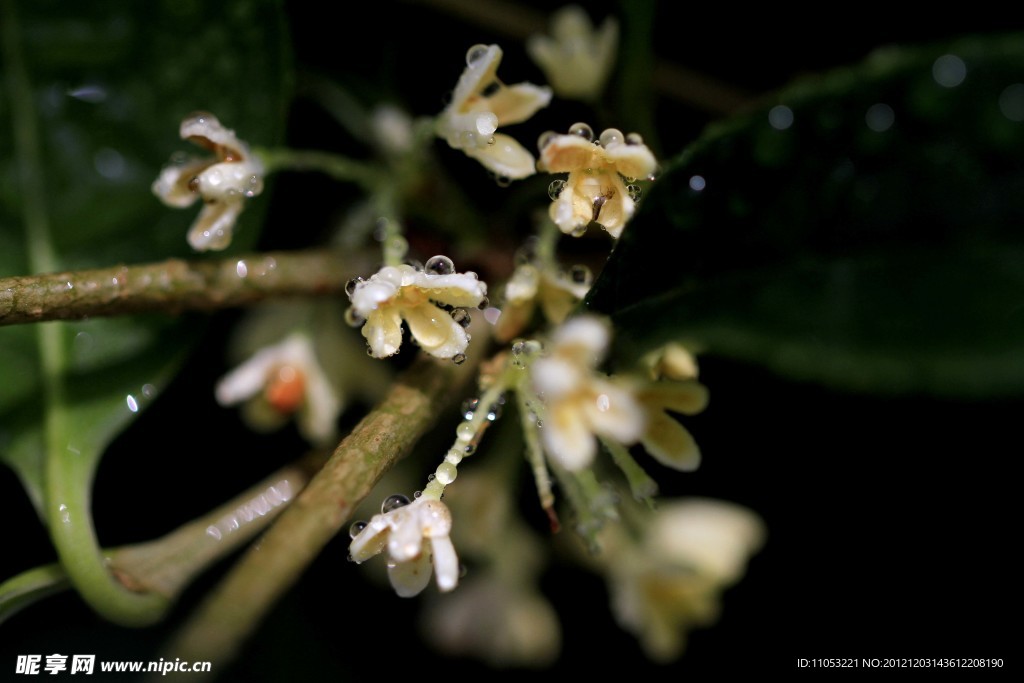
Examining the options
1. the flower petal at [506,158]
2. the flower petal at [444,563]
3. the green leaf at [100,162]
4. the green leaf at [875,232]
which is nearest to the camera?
the green leaf at [875,232]

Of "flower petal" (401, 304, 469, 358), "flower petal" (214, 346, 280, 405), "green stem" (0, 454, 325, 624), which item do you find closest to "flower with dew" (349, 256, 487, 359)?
"flower petal" (401, 304, 469, 358)

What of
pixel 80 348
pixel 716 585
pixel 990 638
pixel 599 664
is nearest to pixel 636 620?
pixel 716 585

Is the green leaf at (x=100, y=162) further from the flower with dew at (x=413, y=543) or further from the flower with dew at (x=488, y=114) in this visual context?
the flower with dew at (x=413, y=543)

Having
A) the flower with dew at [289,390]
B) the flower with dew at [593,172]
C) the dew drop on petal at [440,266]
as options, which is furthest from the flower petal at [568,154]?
the flower with dew at [289,390]

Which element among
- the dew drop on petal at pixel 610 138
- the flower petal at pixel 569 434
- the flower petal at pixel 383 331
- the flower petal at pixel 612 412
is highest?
the dew drop on petal at pixel 610 138

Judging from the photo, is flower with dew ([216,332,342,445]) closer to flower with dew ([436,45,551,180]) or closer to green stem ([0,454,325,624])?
green stem ([0,454,325,624])
